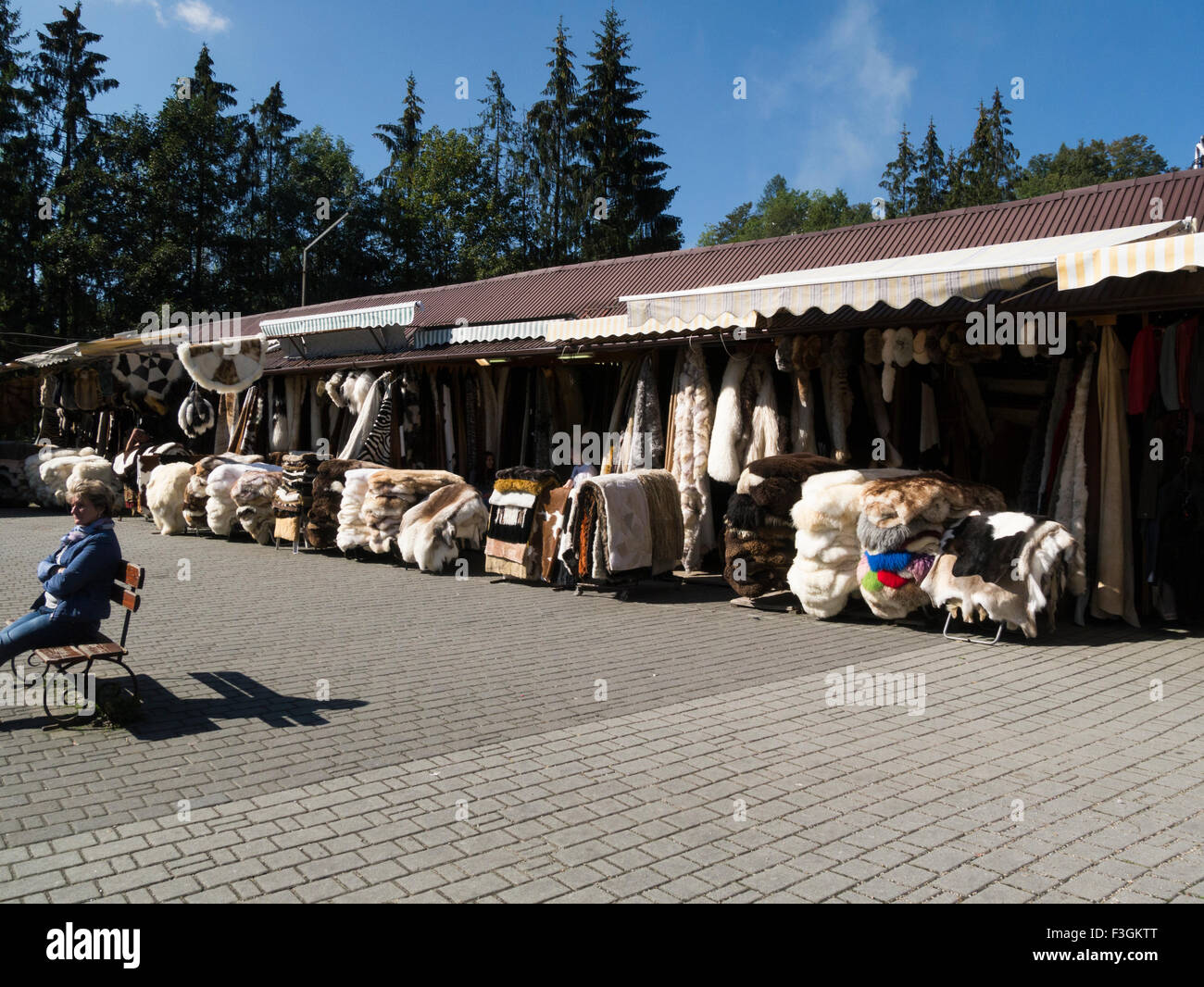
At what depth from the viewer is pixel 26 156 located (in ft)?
138

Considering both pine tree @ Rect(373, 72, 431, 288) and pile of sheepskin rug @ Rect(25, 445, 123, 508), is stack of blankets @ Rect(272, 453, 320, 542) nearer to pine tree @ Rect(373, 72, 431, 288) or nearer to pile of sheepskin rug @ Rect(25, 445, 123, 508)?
pile of sheepskin rug @ Rect(25, 445, 123, 508)

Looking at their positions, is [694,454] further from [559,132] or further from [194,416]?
[559,132]

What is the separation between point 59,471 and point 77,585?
612 inches

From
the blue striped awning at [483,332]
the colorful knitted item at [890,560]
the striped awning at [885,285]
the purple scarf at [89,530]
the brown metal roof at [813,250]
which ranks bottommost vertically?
the colorful knitted item at [890,560]

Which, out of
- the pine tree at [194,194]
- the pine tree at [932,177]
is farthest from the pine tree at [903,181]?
the pine tree at [194,194]

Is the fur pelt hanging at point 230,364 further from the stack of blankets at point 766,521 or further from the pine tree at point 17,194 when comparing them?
the pine tree at point 17,194

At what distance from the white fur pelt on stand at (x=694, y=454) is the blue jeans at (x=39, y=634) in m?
6.25

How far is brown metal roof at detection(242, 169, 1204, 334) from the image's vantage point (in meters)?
10.3

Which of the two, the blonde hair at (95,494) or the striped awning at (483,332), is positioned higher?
the striped awning at (483,332)

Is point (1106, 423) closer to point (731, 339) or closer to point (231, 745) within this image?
→ point (731, 339)

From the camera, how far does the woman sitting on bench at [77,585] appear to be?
5668 millimetres

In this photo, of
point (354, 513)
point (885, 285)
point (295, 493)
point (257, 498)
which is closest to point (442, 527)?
point (354, 513)

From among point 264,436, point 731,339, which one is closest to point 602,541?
point 731,339

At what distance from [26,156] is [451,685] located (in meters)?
45.5
